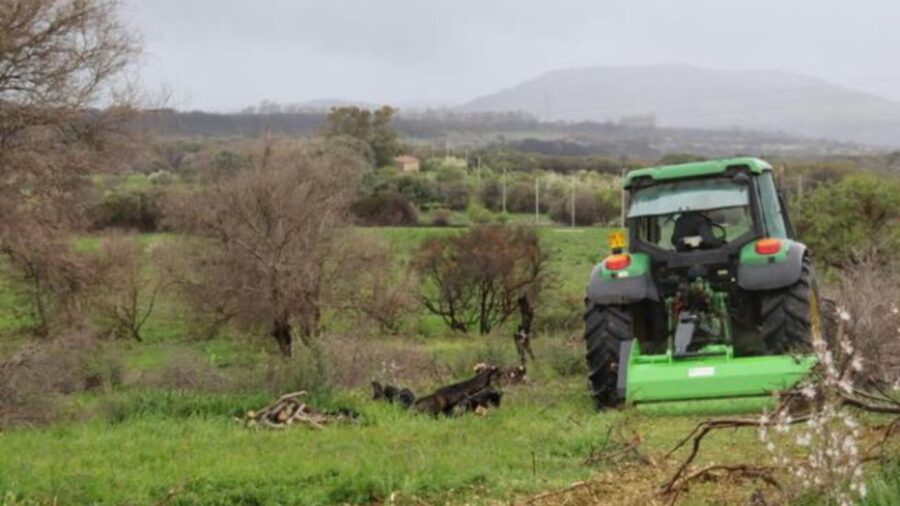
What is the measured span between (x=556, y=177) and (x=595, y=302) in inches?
3026

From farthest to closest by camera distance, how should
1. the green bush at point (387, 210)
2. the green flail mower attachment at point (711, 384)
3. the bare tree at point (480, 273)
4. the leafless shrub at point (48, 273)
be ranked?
the green bush at point (387, 210) → the bare tree at point (480, 273) → the leafless shrub at point (48, 273) → the green flail mower attachment at point (711, 384)

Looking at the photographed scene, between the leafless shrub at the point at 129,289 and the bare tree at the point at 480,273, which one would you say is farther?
the bare tree at the point at 480,273

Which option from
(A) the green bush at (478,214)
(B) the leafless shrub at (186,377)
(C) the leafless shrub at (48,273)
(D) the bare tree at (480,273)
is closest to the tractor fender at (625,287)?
(B) the leafless shrub at (186,377)

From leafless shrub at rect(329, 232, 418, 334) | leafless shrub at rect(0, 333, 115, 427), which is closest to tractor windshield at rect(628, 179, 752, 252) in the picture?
leafless shrub at rect(0, 333, 115, 427)

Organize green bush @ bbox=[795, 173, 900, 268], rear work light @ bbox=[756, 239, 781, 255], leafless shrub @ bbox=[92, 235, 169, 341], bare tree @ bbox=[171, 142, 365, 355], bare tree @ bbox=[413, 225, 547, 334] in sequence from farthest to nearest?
bare tree @ bbox=[413, 225, 547, 334] < leafless shrub @ bbox=[92, 235, 169, 341] < green bush @ bbox=[795, 173, 900, 268] < bare tree @ bbox=[171, 142, 365, 355] < rear work light @ bbox=[756, 239, 781, 255]

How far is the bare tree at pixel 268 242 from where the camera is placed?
34750 millimetres

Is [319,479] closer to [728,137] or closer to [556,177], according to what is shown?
[556,177]

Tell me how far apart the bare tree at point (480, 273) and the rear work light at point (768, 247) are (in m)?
33.4

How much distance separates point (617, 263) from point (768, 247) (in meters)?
1.39

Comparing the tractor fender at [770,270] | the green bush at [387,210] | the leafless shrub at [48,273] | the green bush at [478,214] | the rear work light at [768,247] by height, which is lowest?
the green bush at [478,214]

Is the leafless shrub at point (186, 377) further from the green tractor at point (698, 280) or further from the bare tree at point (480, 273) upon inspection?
the bare tree at point (480, 273)

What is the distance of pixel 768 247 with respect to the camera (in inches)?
386

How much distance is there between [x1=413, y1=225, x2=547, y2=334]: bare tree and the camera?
1738 inches

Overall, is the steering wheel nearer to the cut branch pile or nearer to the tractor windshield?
the tractor windshield
